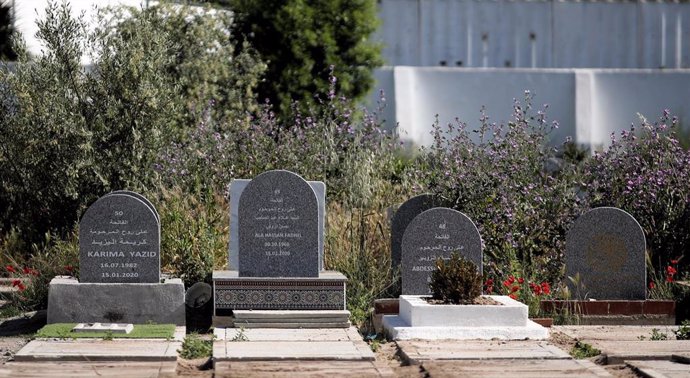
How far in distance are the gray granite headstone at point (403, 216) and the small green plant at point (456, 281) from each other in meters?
1.60

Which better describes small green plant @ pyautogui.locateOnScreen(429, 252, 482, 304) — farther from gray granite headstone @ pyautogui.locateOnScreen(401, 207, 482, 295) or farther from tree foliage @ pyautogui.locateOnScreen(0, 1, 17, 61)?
tree foliage @ pyautogui.locateOnScreen(0, 1, 17, 61)

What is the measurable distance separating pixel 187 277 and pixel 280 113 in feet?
24.3

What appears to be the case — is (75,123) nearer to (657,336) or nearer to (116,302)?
(116,302)

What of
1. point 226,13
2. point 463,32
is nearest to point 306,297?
point 226,13

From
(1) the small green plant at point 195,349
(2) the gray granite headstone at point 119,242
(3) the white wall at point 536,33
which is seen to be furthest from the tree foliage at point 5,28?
(1) the small green plant at point 195,349

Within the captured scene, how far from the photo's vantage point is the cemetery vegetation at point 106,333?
10.2 m

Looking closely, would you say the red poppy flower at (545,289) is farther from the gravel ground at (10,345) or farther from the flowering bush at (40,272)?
the gravel ground at (10,345)

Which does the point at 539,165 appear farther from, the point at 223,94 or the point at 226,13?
the point at 226,13

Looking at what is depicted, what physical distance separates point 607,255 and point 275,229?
322 centimetres

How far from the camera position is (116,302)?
11.0 m

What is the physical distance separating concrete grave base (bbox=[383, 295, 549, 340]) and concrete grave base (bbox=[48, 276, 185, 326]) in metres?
1.97

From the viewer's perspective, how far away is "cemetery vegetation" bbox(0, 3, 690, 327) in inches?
499

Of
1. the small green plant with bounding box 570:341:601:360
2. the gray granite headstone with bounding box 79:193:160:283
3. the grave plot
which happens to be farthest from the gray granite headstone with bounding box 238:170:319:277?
the small green plant with bounding box 570:341:601:360

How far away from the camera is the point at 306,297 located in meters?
11.2
